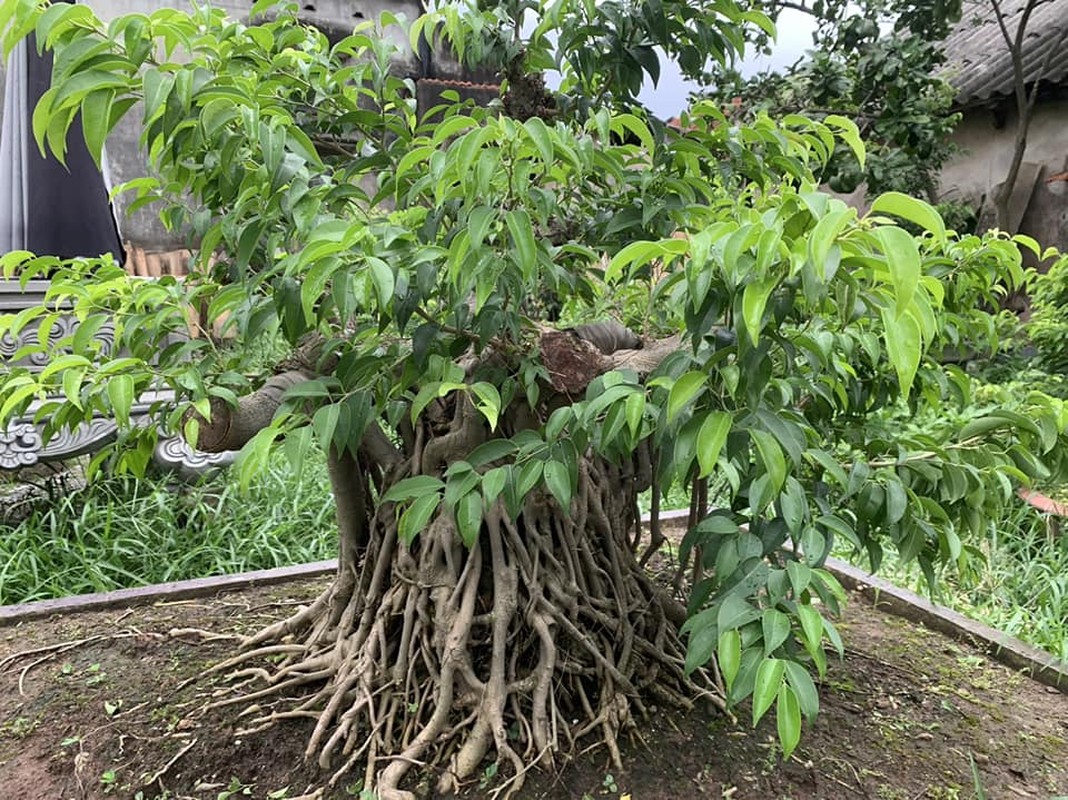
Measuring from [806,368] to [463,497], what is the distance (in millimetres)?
688

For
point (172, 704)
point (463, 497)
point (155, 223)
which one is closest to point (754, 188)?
point (463, 497)

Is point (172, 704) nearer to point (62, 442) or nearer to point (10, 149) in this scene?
point (62, 442)

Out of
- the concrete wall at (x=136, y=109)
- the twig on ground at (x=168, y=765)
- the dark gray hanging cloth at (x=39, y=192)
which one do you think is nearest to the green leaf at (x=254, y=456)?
the twig on ground at (x=168, y=765)

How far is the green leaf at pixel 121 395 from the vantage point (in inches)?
46.7

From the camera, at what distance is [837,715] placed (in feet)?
6.51

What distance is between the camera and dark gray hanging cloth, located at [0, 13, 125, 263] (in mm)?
4012

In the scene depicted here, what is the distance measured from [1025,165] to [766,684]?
25.8 feet

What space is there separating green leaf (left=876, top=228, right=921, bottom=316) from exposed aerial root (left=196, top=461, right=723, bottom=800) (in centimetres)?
116

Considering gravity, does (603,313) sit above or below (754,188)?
below

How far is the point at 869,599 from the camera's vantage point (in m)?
2.84

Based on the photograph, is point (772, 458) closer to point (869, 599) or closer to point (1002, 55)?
point (869, 599)

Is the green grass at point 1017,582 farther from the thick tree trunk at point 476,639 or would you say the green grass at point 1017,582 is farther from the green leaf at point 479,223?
the green leaf at point 479,223

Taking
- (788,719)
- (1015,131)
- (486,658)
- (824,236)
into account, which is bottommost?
(486,658)

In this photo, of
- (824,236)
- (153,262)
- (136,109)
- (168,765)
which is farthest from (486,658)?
(136,109)
